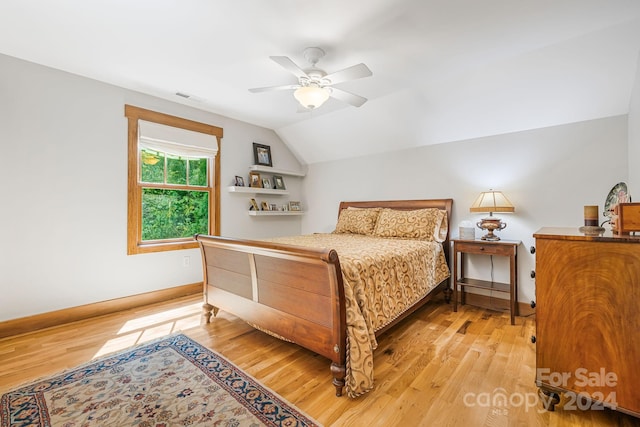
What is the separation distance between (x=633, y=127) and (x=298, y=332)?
10.2 ft

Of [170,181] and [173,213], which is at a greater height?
[170,181]

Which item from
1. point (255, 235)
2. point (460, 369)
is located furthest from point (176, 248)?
point (460, 369)

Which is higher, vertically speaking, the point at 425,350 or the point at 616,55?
the point at 616,55

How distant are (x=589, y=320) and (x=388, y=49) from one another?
2.28 m

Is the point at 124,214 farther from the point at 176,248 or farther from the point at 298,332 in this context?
the point at 298,332

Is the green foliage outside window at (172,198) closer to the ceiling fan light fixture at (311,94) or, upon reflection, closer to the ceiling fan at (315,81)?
the ceiling fan at (315,81)

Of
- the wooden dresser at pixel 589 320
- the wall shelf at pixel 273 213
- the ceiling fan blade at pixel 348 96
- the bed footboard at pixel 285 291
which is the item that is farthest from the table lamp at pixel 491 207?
the wall shelf at pixel 273 213

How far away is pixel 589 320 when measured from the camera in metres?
1.41

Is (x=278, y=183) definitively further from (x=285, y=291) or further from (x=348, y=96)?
(x=285, y=291)

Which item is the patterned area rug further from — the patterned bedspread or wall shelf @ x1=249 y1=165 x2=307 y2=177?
wall shelf @ x1=249 y1=165 x2=307 y2=177

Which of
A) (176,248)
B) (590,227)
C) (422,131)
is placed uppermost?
(422,131)

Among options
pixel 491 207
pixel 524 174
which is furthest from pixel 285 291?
pixel 524 174

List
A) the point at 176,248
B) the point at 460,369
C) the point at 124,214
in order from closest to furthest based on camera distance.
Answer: the point at 460,369 → the point at 124,214 → the point at 176,248

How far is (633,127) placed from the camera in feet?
7.48
